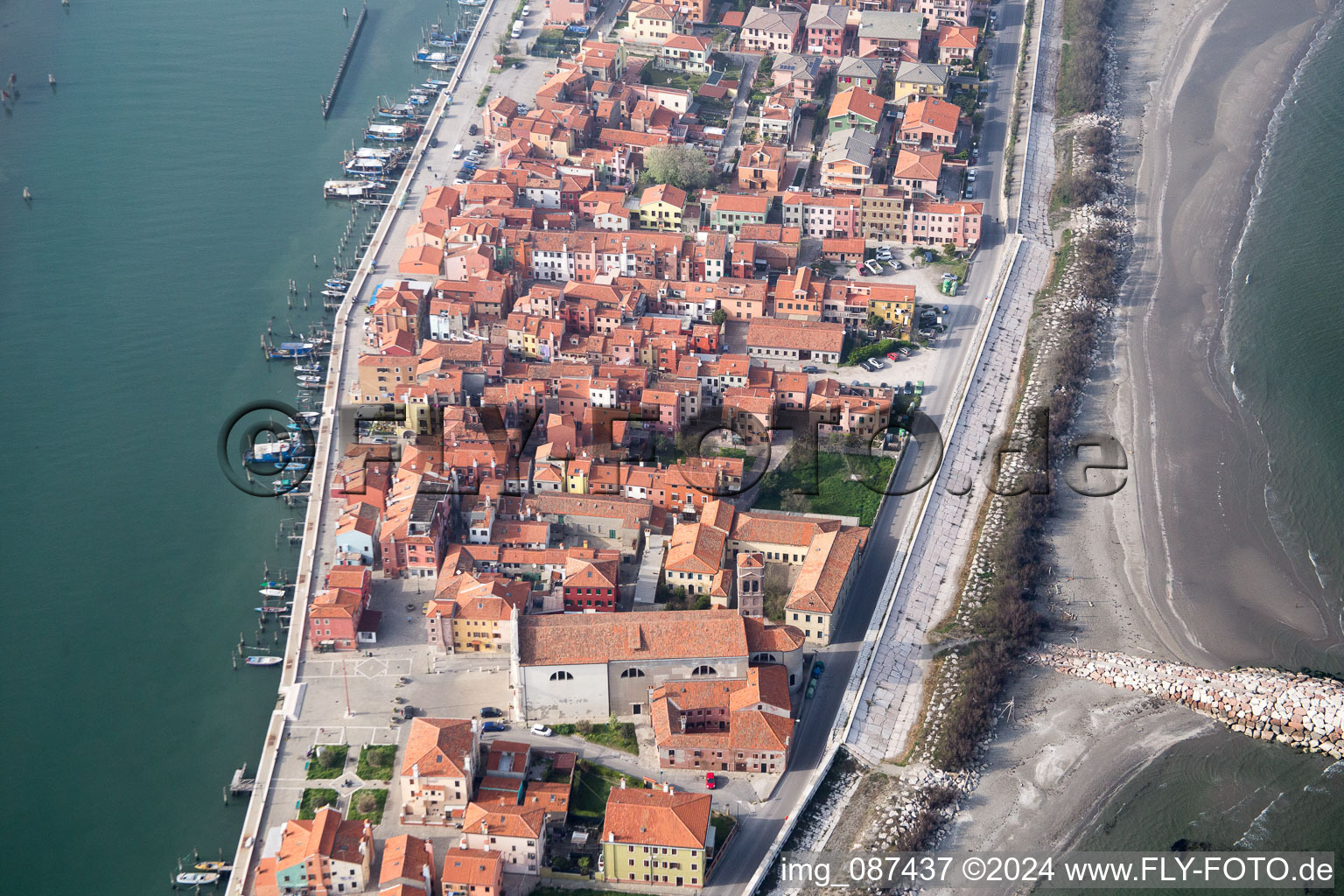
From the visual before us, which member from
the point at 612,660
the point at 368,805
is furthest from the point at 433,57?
the point at 368,805

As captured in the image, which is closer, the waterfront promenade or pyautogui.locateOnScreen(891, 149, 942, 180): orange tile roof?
the waterfront promenade

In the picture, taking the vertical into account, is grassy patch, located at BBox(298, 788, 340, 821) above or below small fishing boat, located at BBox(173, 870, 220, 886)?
above

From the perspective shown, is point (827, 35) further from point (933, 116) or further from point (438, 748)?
point (438, 748)

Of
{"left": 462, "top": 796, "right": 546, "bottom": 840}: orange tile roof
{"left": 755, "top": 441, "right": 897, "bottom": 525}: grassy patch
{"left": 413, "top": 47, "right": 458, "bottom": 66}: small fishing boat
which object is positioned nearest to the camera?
{"left": 462, "top": 796, "right": 546, "bottom": 840}: orange tile roof

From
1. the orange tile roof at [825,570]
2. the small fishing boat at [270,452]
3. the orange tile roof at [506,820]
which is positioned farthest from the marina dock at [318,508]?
the orange tile roof at [825,570]

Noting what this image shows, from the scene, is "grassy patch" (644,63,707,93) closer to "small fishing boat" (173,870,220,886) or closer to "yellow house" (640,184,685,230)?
"yellow house" (640,184,685,230)

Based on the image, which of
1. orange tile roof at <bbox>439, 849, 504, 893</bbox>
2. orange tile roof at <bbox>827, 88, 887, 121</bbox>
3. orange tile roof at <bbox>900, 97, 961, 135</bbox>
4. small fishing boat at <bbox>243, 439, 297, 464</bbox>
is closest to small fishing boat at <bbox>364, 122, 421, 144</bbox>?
orange tile roof at <bbox>827, 88, 887, 121</bbox>

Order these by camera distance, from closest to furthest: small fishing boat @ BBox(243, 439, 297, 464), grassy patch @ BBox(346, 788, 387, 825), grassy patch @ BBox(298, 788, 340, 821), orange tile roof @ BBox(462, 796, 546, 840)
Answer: orange tile roof @ BBox(462, 796, 546, 840), grassy patch @ BBox(346, 788, 387, 825), grassy patch @ BBox(298, 788, 340, 821), small fishing boat @ BBox(243, 439, 297, 464)
